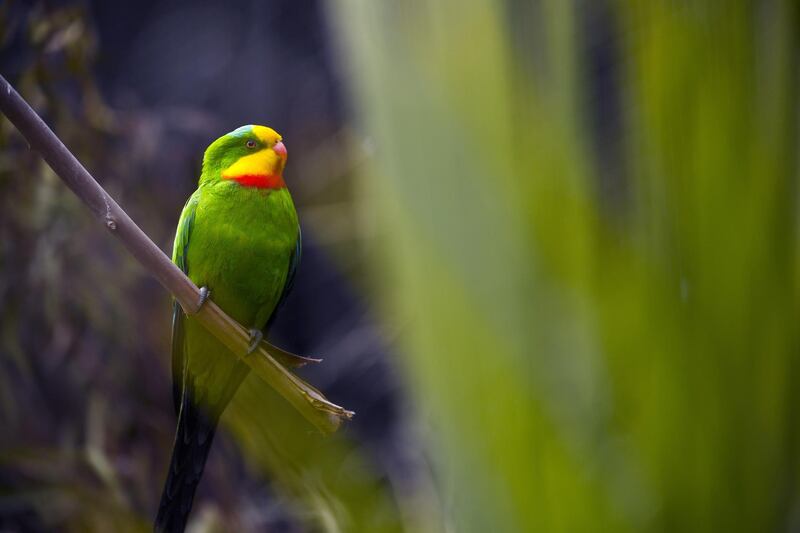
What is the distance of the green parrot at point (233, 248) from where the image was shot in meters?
0.53

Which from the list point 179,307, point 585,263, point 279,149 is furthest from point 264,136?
point 585,263

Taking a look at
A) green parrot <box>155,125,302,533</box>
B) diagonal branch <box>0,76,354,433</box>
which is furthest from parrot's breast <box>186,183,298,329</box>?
diagonal branch <box>0,76,354,433</box>

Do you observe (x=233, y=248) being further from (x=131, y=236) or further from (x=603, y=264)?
(x=603, y=264)

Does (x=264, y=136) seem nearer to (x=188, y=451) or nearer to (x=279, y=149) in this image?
(x=279, y=149)

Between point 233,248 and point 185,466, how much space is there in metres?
0.16

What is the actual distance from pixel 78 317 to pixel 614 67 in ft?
2.85

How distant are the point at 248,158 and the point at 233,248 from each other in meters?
0.07

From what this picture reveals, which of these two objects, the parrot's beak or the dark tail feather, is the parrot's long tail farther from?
the parrot's beak

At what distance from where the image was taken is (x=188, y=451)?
481 millimetres

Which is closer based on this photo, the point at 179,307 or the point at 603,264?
the point at 603,264

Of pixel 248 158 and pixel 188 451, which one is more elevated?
pixel 248 158

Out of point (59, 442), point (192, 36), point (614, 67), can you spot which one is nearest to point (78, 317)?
point (59, 442)

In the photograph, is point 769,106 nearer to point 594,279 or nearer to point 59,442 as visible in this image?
point 594,279

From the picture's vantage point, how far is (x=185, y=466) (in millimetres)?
478
